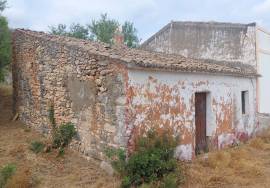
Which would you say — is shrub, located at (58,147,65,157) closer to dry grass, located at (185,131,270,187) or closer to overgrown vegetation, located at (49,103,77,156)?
overgrown vegetation, located at (49,103,77,156)

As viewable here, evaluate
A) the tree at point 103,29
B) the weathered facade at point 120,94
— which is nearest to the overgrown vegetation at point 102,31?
the tree at point 103,29

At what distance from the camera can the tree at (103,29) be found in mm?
30867

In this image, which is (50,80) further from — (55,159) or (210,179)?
(210,179)

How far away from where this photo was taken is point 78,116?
1041 cm

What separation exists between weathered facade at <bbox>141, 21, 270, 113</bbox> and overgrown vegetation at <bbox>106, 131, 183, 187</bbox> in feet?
30.0

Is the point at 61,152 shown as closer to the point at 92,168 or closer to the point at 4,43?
the point at 92,168

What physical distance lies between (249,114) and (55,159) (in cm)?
826

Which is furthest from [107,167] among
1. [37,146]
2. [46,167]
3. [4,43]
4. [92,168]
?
[4,43]

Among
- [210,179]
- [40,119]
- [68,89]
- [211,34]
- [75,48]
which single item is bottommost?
[210,179]

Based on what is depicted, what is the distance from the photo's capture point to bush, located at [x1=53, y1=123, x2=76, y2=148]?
10664 millimetres

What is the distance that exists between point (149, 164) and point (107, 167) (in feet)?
4.45

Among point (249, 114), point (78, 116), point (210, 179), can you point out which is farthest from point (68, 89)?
point (249, 114)

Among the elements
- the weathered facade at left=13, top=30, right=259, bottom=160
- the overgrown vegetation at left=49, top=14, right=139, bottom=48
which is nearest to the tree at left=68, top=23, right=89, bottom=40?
the overgrown vegetation at left=49, top=14, right=139, bottom=48

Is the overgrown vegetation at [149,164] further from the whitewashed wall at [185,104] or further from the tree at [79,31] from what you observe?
the tree at [79,31]
